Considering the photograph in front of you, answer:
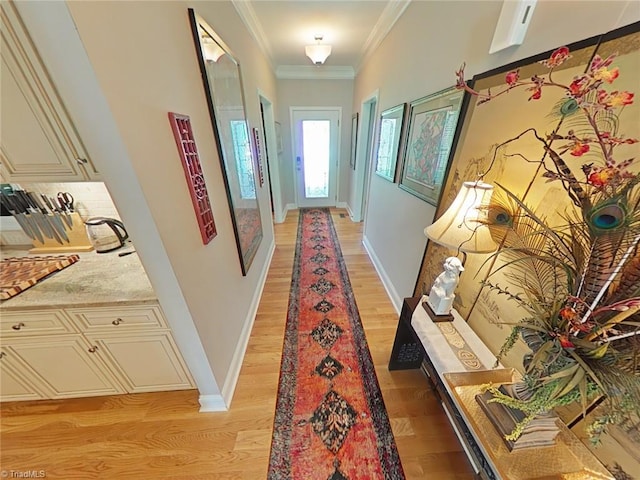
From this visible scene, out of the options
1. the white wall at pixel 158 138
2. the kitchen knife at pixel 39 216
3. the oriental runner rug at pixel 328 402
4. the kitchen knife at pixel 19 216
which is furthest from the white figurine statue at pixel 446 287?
the kitchen knife at pixel 19 216

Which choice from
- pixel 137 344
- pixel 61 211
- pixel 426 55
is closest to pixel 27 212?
pixel 61 211

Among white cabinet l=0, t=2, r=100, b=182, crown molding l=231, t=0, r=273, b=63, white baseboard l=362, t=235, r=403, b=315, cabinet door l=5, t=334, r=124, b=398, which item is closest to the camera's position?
white cabinet l=0, t=2, r=100, b=182

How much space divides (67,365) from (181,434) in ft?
A: 2.51

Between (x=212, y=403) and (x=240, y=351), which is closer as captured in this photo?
(x=212, y=403)

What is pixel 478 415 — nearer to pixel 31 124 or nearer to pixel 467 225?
pixel 467 225

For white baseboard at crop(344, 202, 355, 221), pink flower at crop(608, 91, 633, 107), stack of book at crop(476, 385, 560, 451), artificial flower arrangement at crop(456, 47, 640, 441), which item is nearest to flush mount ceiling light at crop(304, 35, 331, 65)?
white baseboard at crop(344, 202, 355, 221)

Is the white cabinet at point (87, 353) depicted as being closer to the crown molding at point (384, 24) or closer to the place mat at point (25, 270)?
the place mat at point (25, 270)

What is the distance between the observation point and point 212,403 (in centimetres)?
137

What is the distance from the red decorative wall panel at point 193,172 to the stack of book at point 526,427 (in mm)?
1442

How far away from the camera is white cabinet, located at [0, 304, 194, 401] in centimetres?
112

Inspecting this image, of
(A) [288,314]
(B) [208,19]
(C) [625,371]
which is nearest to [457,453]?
(C) [625,371]

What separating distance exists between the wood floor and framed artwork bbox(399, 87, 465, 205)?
4.54 ft

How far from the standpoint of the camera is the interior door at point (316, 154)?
4219 millimetres

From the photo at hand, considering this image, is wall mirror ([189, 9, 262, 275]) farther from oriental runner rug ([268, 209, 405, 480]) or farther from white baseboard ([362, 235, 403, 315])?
white baseboard ([362, 235, 403, 315])
